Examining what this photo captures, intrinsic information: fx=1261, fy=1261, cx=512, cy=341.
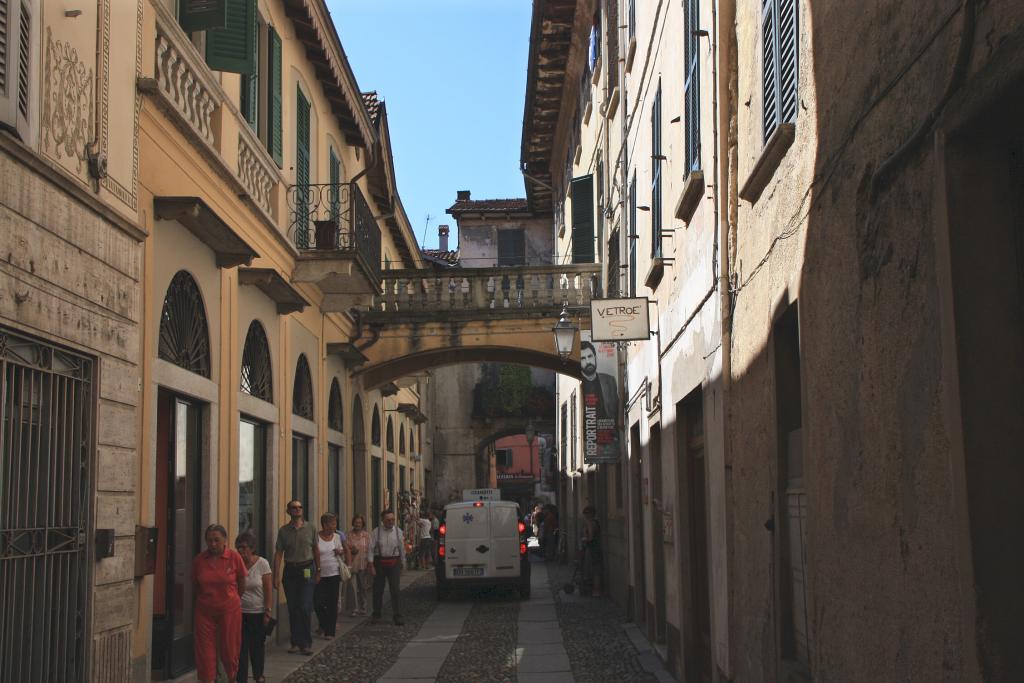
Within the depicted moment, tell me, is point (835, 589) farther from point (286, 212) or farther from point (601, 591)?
point (601, 591)

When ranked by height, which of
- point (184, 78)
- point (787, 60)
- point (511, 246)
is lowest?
point (787, 60)

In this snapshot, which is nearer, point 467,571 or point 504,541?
Answer: point 467,571

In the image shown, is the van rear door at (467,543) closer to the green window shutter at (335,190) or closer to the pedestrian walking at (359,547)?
the pedestrian walking at (359,547)

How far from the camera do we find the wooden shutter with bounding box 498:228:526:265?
44094mm

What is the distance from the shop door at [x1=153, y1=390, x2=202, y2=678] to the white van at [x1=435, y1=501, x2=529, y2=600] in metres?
10.4

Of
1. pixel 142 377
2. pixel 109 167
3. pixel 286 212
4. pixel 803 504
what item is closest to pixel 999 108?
pixel 803 504

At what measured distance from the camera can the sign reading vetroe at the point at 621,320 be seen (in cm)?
1318

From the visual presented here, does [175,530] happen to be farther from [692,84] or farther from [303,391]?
[303,391]

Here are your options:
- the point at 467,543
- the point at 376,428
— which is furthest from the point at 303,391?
the point at 376,428

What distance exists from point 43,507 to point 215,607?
3.08 metres

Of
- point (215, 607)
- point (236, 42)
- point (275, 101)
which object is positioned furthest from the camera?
point (275, 101)

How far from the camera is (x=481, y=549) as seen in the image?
879 inches

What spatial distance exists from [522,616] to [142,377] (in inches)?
418

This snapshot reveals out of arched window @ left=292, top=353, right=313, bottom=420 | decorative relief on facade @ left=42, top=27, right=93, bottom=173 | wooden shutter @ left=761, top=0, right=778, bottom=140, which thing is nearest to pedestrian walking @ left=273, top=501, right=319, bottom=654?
arched window @ left=292, top=353, right=313, bottom=420
